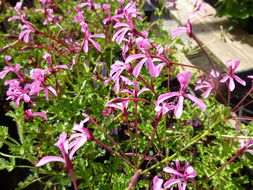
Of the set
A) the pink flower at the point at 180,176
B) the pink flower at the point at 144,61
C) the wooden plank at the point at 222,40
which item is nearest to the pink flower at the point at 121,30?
the pink flower at the point at 144,61

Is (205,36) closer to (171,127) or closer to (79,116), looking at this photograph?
(171,127)

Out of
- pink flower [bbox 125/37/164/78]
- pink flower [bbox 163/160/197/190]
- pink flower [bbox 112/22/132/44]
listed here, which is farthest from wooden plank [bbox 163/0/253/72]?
pink flower [bbox 163/160/197/190]

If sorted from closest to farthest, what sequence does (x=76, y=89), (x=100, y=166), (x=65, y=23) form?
(x=100, y=166), (x=76, y=89), (x=65, y=23)

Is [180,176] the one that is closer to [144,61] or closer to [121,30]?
[144,61]

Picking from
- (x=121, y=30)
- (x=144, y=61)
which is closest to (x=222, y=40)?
(x=121, y=30)

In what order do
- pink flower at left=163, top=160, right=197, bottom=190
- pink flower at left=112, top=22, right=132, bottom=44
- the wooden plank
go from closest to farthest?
pink flower at left=163, top=160, right=197, bottom=190 → pink flower at left=112, top=22, right=132, bottom=44 → the wooden plank

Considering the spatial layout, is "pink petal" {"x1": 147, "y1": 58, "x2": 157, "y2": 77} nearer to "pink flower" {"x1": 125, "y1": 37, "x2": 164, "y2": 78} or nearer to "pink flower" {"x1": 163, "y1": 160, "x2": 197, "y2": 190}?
"pink flower" {"x1": 125, "y1": 37, "x2": 164, "y2": 78}

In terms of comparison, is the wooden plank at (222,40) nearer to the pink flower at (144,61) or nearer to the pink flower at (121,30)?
the pink flower at (121,30)

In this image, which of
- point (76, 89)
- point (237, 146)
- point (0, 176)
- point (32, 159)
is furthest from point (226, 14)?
point (0, 176)
